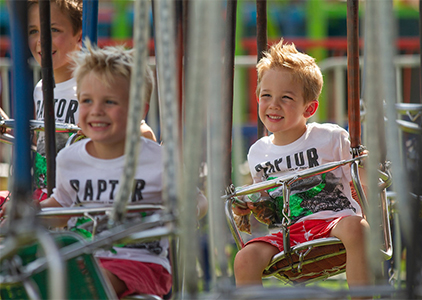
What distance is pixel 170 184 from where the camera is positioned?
79 cm

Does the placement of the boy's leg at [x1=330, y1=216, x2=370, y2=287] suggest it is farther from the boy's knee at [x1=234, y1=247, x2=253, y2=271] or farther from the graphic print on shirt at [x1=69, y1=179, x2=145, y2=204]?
A: the graphic print on shirt at [x1=69, y1=179, x2=145, y2=204]

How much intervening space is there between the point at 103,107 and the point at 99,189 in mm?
198

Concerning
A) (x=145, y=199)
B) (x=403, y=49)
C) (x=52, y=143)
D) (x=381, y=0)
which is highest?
(x=403, y=49)

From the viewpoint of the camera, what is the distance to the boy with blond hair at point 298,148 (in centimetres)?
174

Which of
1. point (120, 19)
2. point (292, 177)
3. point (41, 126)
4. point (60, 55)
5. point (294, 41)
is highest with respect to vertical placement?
point (120, 19)

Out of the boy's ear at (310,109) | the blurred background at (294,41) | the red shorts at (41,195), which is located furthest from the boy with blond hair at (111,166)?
the blurred background at (294,41)

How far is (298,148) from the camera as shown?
Answer: 1.83m

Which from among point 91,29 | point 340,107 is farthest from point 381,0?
point 340,107

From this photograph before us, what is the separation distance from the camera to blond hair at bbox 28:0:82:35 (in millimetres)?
2020

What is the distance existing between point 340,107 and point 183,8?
120 inches

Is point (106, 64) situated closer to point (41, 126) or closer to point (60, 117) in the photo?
point (41, 126)

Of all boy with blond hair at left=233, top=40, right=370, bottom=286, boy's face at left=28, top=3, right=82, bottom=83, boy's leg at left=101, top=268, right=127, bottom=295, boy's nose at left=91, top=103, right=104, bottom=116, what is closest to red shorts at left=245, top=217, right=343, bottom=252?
boy with blond hair at left=233, top=40, right=370, bottom=286

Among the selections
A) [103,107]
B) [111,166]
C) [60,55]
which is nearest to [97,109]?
[103,107]

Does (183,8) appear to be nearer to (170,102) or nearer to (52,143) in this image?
(52,143)
